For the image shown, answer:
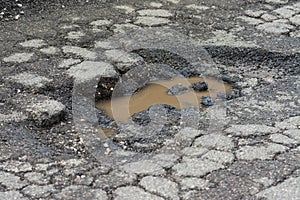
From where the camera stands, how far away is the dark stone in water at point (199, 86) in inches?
146

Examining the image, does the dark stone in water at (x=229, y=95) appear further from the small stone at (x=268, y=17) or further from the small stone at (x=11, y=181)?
the small stone at (x=11, y=181)

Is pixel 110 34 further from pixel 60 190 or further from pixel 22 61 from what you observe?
pixel 60 190

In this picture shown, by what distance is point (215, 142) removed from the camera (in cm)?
312

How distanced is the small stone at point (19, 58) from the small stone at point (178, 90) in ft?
2.91

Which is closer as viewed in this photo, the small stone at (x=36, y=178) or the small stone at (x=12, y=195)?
the small stone at (x=12, y=195)

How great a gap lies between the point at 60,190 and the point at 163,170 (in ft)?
1.56

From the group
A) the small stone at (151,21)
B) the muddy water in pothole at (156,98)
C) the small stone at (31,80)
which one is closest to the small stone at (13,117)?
the small stone at (31,80)

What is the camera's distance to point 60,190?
Result: 2736mm

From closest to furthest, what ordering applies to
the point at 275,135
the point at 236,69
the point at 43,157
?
the point at 43,157 < the point at 275,135 < the point at 236,69

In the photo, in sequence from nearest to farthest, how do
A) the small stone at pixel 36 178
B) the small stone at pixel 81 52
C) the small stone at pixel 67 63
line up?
the small stone at pixel 36 178, the small stone at pixel 67 63, the small stone at pixel 81 52

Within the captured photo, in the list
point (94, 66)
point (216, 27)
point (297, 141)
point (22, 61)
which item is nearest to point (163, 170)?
point (297, 141)

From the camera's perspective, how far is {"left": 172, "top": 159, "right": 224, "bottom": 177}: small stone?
2868 mm

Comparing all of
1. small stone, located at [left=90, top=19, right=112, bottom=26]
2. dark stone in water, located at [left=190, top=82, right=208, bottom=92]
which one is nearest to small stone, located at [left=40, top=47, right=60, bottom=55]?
small stone, located at [left=90, top=19, right=112, bottom=26]

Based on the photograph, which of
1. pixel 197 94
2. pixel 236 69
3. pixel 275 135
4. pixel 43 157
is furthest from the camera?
pixel 236 69
